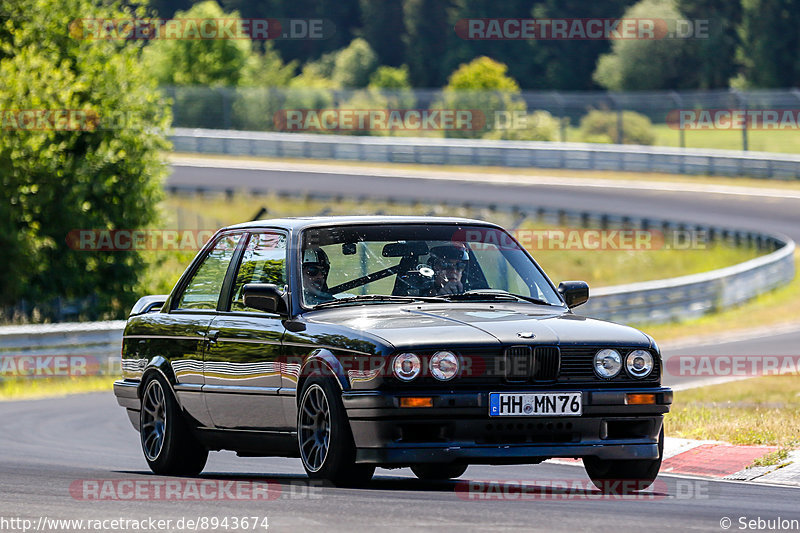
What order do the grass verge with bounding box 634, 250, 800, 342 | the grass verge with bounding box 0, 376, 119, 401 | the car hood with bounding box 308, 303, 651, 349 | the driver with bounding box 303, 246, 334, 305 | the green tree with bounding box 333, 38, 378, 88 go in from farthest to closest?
the green tree with bounding box 333, 38, 378, 88 → the grass verge with bounding box 634, 250, 800, 342 → the grass verge with bounding box 0, 376, 119, 401 → the driver with bounding box 303, 246, 334, 305 → the car hood with bounding box 308, 303, 651, 349

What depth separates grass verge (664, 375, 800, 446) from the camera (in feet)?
36.8

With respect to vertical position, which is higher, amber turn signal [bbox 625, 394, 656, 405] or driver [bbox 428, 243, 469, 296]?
driver [bbox 428, 243, 469, 296]

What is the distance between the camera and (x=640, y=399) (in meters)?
8.36

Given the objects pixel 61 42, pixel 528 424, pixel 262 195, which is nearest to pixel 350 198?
pixel 262 195

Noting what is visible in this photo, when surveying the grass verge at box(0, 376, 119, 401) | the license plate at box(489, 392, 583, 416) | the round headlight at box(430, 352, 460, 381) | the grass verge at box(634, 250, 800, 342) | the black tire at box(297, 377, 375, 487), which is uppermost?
the round headlight at box(430, 352, 460, 381)

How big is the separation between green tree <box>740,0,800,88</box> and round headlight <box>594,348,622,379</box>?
7230 centimetres

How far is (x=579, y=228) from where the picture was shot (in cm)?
3734

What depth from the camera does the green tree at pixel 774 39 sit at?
255 feet

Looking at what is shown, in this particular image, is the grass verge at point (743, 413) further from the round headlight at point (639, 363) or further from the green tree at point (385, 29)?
the green tree at point (385, 29)

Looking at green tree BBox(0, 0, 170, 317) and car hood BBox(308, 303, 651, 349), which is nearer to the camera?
car hood BBox(308, 303, 651, 349)

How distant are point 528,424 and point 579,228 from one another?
29599mm

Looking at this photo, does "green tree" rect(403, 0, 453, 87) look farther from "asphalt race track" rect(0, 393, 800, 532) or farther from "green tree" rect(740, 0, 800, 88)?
"asphalt race track" rect(0, 393, 800, 532)

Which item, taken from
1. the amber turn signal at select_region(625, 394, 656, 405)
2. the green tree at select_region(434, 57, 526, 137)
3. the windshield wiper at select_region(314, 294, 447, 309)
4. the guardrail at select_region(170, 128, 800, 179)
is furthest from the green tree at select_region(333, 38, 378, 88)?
the amber turn signal at select_region(625, 394, 656, 405)

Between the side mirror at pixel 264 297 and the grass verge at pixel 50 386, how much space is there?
11471 mm
